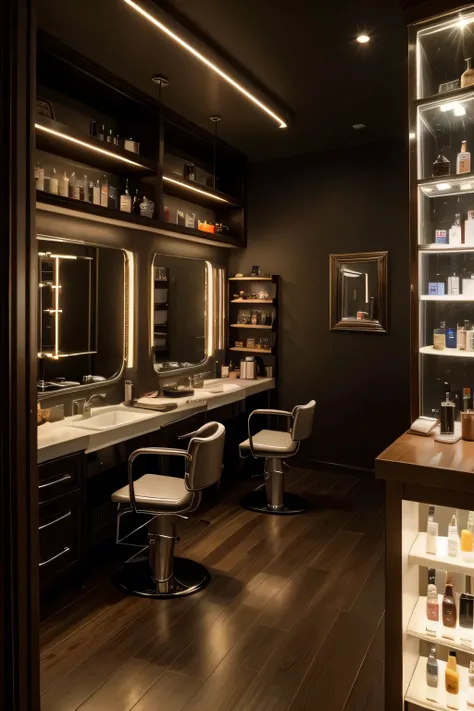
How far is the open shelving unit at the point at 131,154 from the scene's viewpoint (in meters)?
3.23

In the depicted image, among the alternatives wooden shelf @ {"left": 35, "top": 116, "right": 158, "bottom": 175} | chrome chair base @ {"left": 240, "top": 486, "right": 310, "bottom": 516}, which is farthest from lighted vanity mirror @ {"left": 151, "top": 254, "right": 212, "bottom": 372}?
chrome chair base @ {"left": 240, "top": 486, "right": 310, "bottom": 516}

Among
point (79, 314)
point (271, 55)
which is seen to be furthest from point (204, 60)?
point (79, 314)

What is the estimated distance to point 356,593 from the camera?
2949mm

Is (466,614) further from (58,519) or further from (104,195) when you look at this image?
(104,195)

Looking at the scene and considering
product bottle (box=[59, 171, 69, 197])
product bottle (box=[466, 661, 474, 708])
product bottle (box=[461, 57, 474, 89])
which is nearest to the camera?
product bottle (box=[466, 661, 474, 708])

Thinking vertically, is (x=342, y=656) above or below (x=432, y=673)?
below

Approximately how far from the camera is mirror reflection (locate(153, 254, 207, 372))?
4516mm

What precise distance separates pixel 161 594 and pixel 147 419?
108cm

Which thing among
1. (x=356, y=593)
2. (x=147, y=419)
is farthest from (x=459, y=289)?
(x=147, y=419)

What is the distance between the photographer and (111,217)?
3617 mm

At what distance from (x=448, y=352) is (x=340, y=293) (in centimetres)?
262

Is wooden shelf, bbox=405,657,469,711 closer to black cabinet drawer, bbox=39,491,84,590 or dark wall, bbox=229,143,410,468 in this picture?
black cabinet drawer, bbox=39,491,84,590

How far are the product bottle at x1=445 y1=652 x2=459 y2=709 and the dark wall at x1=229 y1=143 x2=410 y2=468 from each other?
3.09 meters

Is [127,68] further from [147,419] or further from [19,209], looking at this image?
[19,209]
